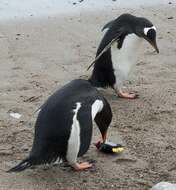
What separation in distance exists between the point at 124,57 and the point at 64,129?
1721 mm

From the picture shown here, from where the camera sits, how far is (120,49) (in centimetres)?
487

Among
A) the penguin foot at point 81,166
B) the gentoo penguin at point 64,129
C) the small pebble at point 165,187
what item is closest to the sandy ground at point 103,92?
the penguin foot at point 81,166

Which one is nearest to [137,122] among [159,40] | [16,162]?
[16,162]

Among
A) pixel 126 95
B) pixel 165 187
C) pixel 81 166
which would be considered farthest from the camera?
pixel 126 95

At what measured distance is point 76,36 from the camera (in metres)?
6.61

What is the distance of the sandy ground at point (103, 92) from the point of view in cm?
343

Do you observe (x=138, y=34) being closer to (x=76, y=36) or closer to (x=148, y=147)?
(x=148, y=147)

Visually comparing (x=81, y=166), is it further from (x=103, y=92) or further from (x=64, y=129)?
(x=103, y=92)

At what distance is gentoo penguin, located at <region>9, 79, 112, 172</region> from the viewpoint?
328cm

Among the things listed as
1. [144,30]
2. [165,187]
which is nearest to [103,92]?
[144,30]

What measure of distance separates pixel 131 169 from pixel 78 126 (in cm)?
44

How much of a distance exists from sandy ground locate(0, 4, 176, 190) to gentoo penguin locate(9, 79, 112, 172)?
0.15 meters

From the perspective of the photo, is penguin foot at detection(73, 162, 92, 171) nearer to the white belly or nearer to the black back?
the black back

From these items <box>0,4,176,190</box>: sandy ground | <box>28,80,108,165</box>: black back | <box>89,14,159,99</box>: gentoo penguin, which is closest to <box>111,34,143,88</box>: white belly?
<box>89,14,159,99</box>: gentoo penguin
